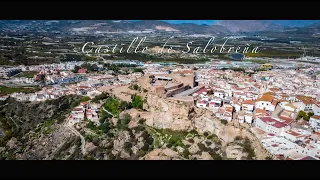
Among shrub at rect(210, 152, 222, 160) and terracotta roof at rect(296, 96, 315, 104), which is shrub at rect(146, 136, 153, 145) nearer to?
shrub at rect(210, 152, 222, 160)

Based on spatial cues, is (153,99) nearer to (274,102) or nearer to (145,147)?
(145,147)

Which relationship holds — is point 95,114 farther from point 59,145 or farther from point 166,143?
point 166,143

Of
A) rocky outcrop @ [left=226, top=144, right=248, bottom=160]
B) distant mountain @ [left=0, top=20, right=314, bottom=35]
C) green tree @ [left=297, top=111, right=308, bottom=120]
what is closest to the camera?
rocky outcrop @ [left=226, top=144, right=248, bottom=160]

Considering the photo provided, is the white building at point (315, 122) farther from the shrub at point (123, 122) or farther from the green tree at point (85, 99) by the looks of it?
the green tree at point (85, 99)

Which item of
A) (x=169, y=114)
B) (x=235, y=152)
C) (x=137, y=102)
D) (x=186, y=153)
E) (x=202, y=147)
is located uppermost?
(x=169, y=114)

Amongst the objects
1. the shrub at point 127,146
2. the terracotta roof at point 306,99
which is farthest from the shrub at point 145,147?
the terracotta roof at point 306,99

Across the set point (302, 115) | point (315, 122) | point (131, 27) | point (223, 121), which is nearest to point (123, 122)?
point (223, 121)

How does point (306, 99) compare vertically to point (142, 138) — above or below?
above

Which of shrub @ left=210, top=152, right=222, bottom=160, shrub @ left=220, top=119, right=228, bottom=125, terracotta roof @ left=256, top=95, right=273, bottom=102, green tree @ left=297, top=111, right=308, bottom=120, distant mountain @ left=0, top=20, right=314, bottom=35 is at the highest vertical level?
distant mountain @ left=0, top=20, right=314, bottom=35

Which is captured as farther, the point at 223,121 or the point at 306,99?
the point at 306,99

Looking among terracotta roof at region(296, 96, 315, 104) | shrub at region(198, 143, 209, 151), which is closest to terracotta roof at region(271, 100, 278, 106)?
terracotta roof at region(296, 96, 315, 104)

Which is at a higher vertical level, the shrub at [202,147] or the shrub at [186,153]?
the shrub at [202,147]
